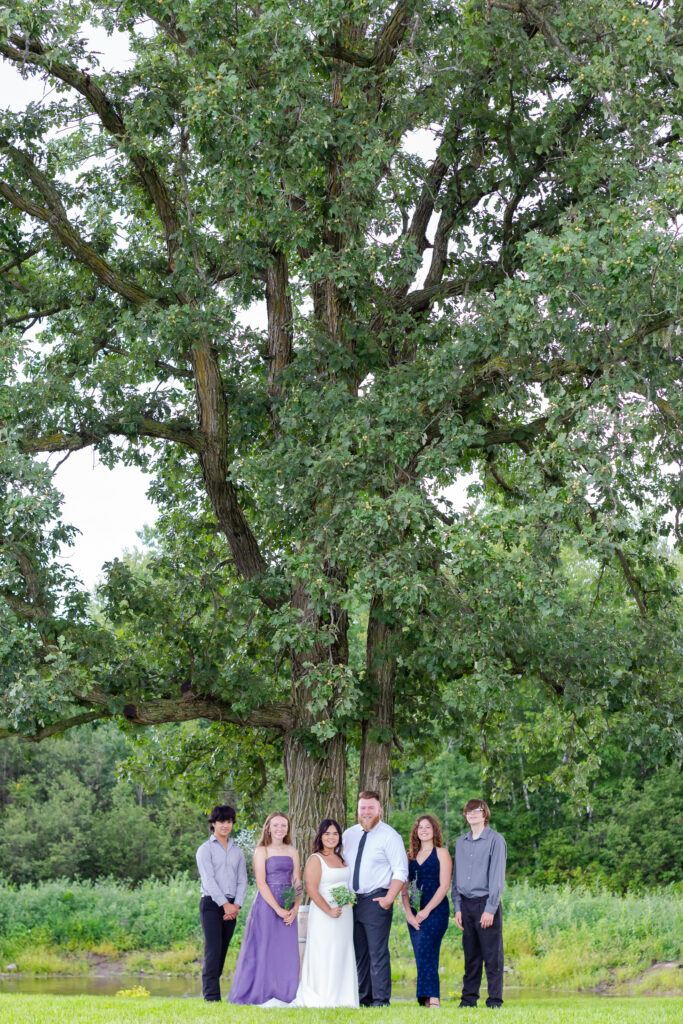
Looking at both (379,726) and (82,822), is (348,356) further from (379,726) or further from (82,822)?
(82,822)

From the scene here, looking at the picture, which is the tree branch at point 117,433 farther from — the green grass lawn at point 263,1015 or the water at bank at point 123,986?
the water at bank at point 123,986

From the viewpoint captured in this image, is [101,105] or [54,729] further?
[101,105]

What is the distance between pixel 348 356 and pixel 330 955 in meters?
6.55

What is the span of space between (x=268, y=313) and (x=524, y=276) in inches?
158

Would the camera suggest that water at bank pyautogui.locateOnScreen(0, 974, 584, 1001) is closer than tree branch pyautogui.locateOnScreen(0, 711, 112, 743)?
No

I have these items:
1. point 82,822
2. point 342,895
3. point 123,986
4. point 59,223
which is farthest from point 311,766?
point 82,822

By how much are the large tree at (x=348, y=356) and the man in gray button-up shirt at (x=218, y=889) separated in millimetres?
1898

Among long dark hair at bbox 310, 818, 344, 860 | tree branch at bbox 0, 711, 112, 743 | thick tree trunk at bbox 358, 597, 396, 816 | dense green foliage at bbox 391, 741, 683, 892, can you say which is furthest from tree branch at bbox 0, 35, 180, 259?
dense green foliage at bbox 391, 741, 683, 892

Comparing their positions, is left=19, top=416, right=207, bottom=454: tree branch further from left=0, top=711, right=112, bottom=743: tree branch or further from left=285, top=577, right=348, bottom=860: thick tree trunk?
left=0, top=711, right=112, bottom=743: tree branch

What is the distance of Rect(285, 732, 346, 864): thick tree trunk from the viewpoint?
12812 mm

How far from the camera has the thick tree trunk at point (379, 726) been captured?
12.9 meters

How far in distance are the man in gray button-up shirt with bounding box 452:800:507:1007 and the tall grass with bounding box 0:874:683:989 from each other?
12142 mm

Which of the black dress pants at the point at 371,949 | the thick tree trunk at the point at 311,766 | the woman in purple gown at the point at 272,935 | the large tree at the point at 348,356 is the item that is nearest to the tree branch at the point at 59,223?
the large tree at the point at 348,356

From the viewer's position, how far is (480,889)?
8891 mm
